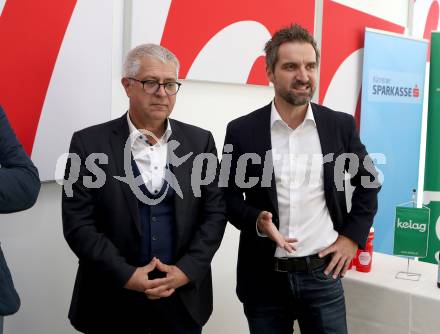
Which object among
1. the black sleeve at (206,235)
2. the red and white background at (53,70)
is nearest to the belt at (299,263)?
the black sleeve at (206,235)

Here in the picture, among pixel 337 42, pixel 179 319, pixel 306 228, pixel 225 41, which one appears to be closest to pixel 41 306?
pixel 179 319

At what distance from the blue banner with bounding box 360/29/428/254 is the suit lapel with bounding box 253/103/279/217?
2.47m

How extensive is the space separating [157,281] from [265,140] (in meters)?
0.67

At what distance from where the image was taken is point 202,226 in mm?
1737

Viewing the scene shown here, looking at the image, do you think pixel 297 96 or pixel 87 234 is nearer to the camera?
pixel 87 234

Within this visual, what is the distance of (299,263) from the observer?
185cm

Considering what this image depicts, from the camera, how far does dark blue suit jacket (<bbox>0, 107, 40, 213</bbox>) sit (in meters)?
1.45

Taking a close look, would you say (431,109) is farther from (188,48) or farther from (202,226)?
(202,226)

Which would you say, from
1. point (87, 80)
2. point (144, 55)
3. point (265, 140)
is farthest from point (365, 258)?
point (87, 80)

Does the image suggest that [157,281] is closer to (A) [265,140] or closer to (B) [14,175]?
(B) [14,175]

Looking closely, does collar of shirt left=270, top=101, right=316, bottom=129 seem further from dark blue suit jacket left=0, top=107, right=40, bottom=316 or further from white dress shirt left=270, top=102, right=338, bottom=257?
dark blue suit jacket left=0, top=107, right=40, bottom=316

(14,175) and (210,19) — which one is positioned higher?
(210,19)

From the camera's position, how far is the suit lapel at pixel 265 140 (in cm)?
Result: 186

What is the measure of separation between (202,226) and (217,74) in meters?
1.32
